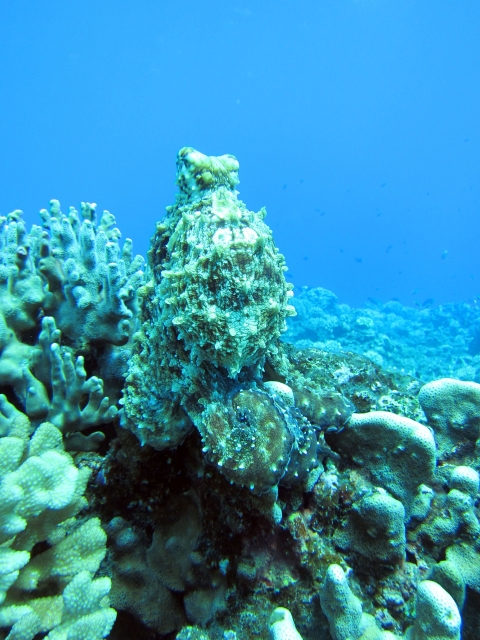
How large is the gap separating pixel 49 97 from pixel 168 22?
63823mm

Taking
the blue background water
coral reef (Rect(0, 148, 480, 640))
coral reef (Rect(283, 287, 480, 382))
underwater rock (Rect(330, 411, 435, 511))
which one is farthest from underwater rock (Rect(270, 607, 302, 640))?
the blue background water

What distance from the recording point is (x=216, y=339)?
7.07 ft

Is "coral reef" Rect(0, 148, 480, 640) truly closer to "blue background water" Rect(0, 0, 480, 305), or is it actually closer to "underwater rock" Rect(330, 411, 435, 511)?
"underwater rock" Rect(330, 411, 435, 511)

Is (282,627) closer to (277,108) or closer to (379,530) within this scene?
(379,530)

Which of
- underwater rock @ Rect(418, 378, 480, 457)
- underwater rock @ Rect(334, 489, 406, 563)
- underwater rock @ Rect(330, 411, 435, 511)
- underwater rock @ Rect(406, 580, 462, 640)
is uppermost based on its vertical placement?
underwater rock @ Rect(418, 378, 480, 457)

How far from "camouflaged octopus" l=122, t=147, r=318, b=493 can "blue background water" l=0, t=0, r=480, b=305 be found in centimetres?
9798

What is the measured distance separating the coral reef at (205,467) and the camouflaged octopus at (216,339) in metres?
0.01

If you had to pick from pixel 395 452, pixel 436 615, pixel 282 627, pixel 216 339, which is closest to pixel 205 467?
pixel 282 627

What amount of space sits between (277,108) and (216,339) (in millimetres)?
191781

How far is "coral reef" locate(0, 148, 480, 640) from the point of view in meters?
2.11

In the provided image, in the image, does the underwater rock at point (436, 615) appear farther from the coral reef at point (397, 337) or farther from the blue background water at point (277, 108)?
the blue background water at point (277, 108)

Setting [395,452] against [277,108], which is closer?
[395,452]

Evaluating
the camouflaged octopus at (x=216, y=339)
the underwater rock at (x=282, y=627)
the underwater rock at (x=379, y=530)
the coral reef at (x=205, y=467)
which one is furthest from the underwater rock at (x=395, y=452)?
the underwater rock at (x=282, y=627)

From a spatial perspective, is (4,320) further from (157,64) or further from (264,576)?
(157,64)
